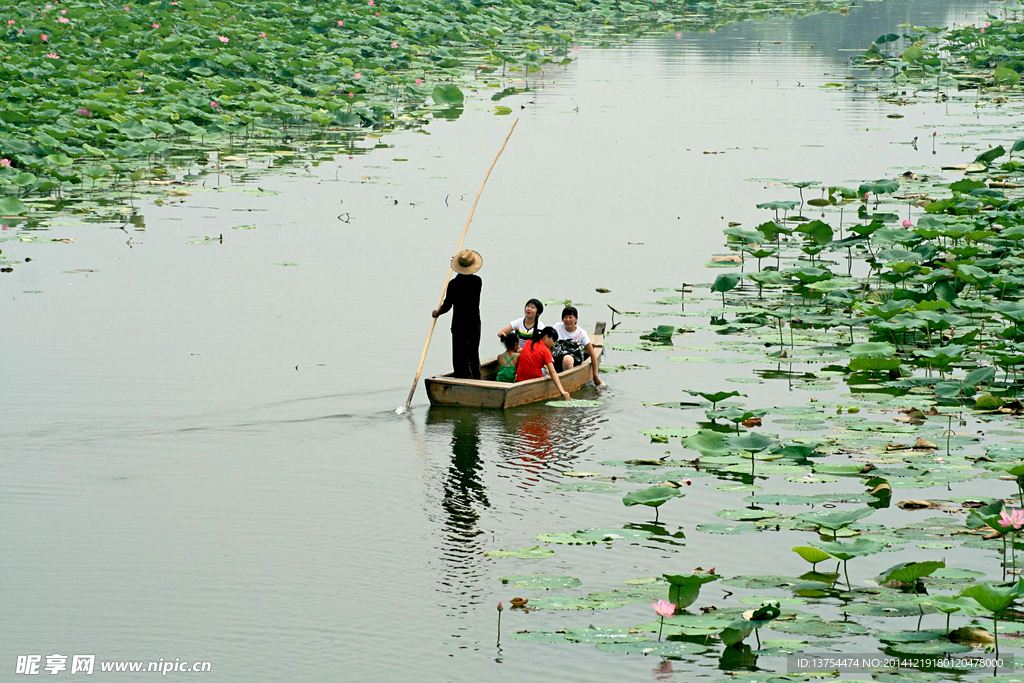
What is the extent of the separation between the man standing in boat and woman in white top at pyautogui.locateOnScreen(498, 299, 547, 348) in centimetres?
38

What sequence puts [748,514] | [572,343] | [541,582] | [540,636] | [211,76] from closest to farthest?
[540,636] < [541,582] < [748,514] < [572,343] < [211,76]

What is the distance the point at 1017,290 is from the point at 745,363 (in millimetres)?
2952

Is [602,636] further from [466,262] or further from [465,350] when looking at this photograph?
[466,262]

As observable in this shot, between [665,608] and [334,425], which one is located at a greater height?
[334,425]

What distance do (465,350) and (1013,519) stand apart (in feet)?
16.5

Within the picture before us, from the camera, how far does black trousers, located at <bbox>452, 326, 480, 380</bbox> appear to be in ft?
35.5

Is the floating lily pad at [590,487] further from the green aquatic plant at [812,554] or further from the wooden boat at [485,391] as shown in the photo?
the green aquatic plant at [812,554]

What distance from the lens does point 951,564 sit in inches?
275

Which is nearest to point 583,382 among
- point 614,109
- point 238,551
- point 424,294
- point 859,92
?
point 424,294

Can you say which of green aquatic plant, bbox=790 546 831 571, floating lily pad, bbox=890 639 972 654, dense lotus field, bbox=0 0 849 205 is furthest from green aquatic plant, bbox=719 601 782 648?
dense lotus field, bbox=0 0 849 205

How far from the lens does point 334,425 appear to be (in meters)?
9.86

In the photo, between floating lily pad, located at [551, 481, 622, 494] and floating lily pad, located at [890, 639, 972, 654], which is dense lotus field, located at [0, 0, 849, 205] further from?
floating lily pad, located at [890, 639, 972, 654]

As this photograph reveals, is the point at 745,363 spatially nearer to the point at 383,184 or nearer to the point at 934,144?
the point at 383,184

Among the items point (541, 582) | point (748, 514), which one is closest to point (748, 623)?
point (541, 582)
